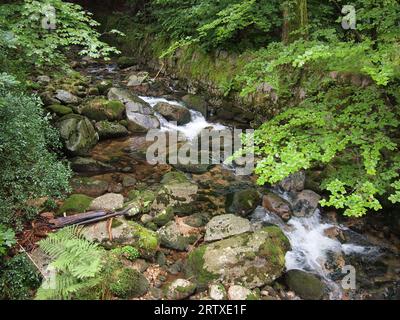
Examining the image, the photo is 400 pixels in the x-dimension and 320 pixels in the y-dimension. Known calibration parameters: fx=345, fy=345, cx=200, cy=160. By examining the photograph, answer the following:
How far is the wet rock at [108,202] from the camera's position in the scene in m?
6.70

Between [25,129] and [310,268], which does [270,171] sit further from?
[25,129]

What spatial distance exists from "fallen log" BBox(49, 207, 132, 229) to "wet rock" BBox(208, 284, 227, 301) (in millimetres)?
2270

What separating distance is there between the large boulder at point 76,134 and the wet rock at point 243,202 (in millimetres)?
4014

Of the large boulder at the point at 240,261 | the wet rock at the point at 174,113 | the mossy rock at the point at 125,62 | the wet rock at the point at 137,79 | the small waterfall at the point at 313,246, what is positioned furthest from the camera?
the mossy rock at the point at 125,62

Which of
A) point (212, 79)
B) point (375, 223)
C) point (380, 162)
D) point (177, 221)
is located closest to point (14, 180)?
point (177, 221)

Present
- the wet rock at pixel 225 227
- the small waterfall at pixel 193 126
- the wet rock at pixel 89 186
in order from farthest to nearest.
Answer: the small waterfall at pixel 193 126 < the wet rock at pixel 89 186 < the wet rock at pixel 225 227

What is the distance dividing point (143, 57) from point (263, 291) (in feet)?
48.0

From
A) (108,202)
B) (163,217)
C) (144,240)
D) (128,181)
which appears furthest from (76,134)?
(144,240)

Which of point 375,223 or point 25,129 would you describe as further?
point 375,223

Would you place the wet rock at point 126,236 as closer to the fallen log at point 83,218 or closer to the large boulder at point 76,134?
the fallen log at point 83,218

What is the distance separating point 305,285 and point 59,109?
25.8ft

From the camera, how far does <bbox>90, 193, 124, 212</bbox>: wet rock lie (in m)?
6.70

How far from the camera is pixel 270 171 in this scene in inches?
183

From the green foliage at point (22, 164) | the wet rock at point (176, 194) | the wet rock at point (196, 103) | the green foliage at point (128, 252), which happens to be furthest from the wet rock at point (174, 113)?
the green foliage at point (128, 252)
